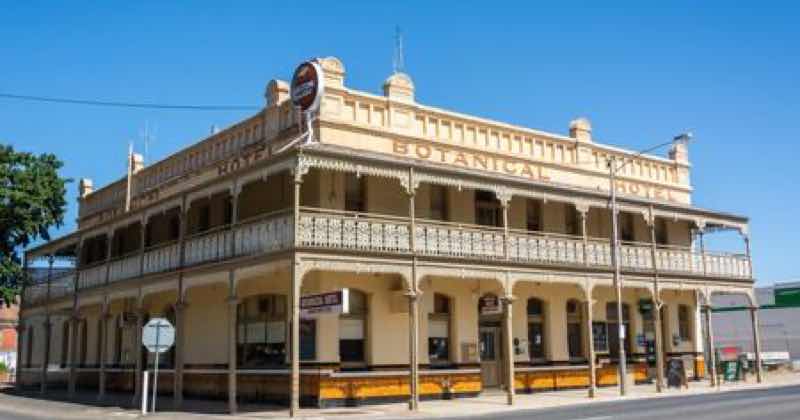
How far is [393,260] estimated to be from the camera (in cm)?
2169

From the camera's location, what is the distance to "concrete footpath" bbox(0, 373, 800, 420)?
19844mm

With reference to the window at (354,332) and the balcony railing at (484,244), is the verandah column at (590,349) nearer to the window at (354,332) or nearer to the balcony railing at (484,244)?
the balcony railing at (484,244)

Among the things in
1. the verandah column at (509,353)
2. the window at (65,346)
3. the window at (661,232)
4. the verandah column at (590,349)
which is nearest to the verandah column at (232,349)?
the verandah column at (509,353)

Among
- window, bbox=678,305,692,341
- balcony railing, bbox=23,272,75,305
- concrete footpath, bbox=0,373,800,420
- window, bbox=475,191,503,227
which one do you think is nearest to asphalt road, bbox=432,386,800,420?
concrete footpath, bbox=0,373,800,420

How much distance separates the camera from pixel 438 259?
891 inches

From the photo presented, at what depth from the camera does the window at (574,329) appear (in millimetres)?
29062

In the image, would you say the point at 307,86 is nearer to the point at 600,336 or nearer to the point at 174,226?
the point at 174,226

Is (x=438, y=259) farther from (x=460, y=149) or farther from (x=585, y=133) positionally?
(x=585, y=133)

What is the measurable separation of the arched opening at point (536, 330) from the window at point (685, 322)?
27.0 feet

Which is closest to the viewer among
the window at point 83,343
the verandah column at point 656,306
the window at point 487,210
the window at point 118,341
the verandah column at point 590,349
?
the verandah column at point 590,349

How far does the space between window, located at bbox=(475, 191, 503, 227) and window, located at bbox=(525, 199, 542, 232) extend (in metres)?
1.54

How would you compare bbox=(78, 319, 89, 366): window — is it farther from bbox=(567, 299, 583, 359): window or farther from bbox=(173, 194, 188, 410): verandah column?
bbox=(567, 299, 583, 359): window

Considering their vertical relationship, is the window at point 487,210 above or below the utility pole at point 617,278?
above

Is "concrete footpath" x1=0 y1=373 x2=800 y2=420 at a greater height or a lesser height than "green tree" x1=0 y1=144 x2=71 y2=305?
lesser
